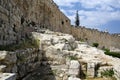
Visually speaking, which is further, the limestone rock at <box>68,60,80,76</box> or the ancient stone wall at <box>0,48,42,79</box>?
the limestone rock at <box>68,60,80,76</box>

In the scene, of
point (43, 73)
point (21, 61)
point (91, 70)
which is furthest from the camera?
point (43, 73)

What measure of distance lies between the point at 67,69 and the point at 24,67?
229 centimetres

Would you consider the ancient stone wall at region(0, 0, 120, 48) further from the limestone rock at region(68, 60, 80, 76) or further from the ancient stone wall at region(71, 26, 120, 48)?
the limestone rock at region(68, 60, 80, 76)

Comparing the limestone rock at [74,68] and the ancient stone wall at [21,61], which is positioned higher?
the ancient stone wall at [21,61]

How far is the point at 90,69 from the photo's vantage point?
13.7 metres

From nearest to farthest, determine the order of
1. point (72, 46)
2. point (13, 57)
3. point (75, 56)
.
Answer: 1. point (13, 57)
2. point (75, 56)
3. point (72, 46)

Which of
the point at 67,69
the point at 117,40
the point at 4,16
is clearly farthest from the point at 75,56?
the point at 117,40

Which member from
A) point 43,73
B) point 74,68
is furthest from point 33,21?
point 74,68

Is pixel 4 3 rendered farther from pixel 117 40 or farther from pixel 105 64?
pixel 117 40

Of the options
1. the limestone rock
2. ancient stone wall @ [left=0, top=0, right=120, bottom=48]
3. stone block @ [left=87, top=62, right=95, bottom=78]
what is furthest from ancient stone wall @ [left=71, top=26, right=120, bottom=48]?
the limestone rock

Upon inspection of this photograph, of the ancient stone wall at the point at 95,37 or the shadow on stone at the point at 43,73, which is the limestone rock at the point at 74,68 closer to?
the shadow on stone at the point at 43,73

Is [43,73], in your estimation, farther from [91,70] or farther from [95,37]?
[95,37]

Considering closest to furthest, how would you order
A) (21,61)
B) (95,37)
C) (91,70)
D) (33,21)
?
(21,61)
(91,70)
(33,21)
(95,37)

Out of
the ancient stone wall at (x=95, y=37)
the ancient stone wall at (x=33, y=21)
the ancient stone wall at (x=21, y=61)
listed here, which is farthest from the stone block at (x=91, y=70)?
the ancient stone wall at (x=95, y=37)
